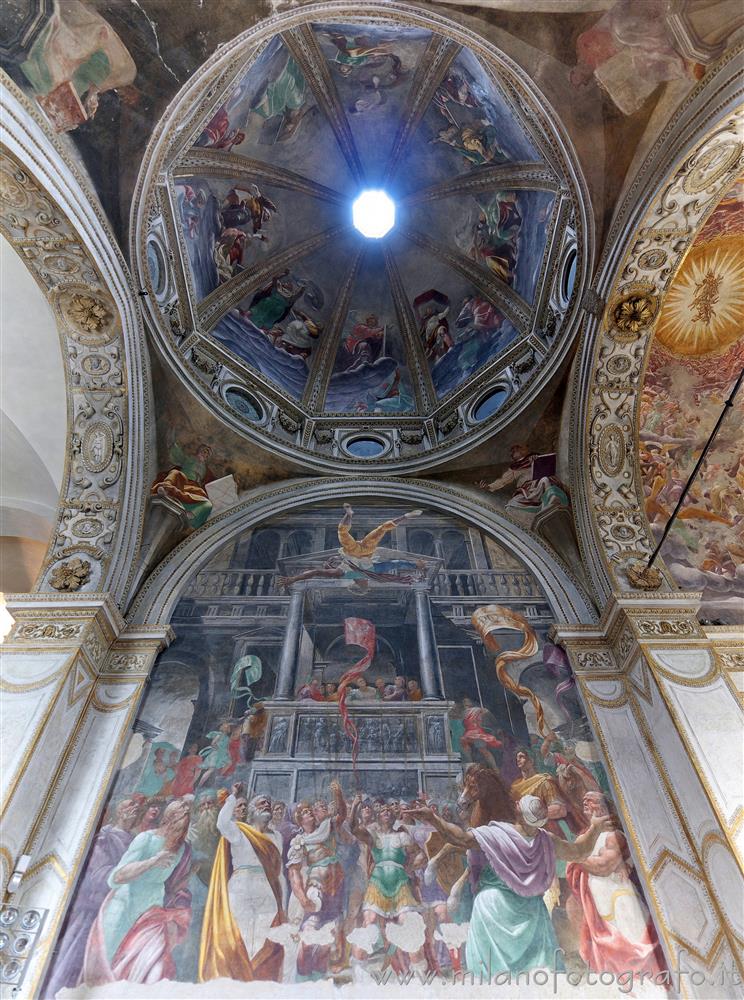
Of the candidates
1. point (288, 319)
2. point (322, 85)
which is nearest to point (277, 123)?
point (322, 85)

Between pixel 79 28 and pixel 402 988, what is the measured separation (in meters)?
10.4

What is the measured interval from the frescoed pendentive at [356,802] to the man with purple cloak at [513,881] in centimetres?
2

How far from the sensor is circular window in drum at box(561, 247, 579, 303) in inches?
403

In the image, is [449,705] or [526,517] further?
[526,517]

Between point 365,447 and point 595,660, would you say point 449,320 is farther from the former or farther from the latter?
point 595,660

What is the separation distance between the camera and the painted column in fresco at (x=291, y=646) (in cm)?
808

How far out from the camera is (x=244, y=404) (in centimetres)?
1205

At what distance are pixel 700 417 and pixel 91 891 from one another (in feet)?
32.1

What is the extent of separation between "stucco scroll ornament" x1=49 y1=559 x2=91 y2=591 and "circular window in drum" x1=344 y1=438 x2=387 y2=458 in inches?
216

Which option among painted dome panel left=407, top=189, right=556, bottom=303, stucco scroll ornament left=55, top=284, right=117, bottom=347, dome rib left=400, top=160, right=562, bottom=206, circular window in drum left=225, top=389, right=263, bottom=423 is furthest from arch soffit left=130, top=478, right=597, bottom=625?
dome rib left=400, top=160, right=562, bottom=206

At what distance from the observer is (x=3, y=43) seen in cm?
702

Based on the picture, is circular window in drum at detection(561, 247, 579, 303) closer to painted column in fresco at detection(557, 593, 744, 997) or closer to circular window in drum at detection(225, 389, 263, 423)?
painted column in fresco at detection(557, 593, 744, 997)

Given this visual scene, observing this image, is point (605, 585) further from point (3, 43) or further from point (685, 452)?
point (3, 43)

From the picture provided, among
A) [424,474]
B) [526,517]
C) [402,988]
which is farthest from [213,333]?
[402,988]
